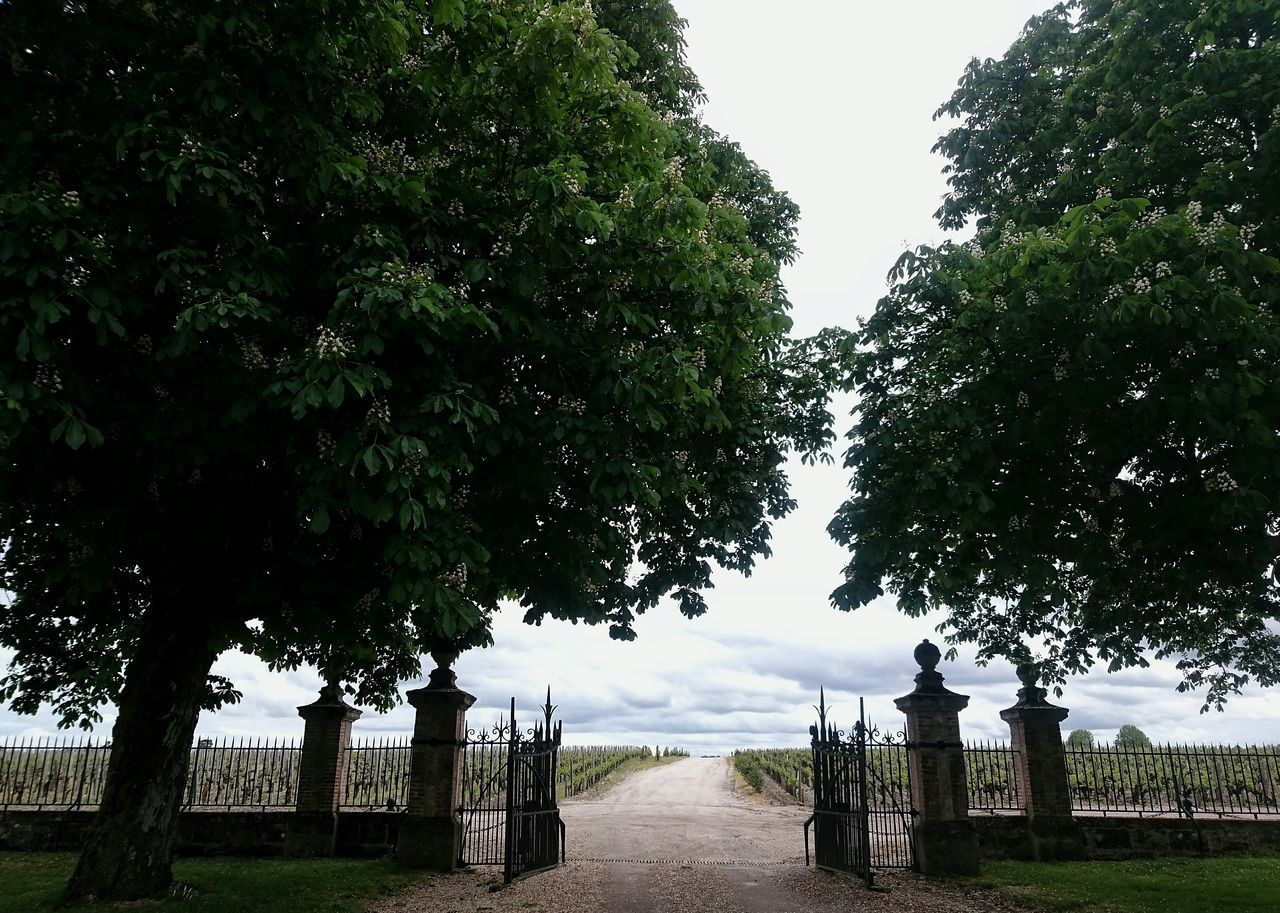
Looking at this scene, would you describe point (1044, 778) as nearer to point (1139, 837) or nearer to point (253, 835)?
point (1139, 837)

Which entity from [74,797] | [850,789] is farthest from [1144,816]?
[74,797]

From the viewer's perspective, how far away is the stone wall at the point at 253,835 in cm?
1488

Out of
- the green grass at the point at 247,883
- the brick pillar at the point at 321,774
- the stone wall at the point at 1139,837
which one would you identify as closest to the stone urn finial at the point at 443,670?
the brick pillar at the point at 321,774

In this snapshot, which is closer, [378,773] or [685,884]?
[685,884]

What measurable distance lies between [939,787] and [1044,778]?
9.48 ft

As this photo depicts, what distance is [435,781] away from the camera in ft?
45.7

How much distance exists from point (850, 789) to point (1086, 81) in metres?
11.0

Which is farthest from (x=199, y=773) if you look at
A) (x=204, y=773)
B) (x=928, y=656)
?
(x=928, y=656)

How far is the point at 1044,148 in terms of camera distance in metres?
12.1

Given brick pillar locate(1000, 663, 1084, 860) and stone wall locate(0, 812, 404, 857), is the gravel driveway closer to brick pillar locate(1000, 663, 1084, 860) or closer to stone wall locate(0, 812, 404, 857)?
stone wall locate(0, 812, 404, 857)

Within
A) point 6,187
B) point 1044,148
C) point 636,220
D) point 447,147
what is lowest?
point 6,187

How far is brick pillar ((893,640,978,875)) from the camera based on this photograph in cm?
1361

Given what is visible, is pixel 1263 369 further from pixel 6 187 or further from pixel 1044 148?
pixel 6 187

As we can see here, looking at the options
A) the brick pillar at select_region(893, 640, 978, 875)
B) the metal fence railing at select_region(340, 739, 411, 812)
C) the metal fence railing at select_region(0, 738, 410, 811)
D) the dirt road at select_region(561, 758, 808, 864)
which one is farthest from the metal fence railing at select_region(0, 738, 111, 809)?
the brick pillar at select_region(893, 640, 978, 875)
